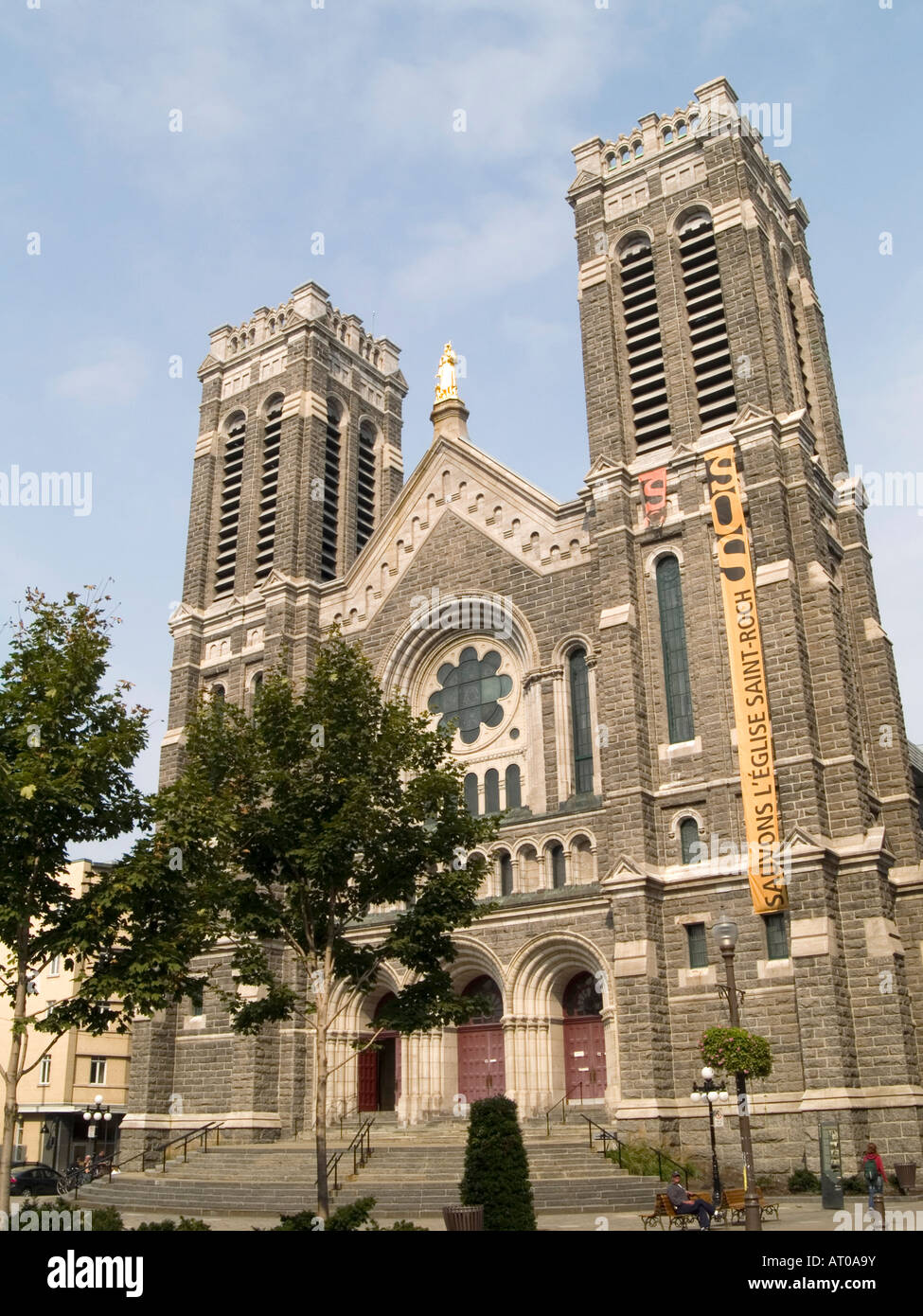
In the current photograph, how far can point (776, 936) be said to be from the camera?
2800 cm

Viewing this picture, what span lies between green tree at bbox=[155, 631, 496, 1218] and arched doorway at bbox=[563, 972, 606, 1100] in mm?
8651

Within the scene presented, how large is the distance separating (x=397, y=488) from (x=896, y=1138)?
103 feet

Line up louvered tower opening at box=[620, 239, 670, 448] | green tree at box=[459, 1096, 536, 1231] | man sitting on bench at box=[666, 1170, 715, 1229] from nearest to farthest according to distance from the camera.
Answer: green tree at box=[459, 1096, 536, 1231] → man sitting on bench at box=[666, 1170, 715, 1229] → louvered tower opening at box=[620, 239, 670, 448]

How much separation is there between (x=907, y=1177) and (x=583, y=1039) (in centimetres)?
899

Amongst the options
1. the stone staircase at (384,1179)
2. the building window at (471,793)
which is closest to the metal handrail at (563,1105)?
the stone staircase at (384,1179)

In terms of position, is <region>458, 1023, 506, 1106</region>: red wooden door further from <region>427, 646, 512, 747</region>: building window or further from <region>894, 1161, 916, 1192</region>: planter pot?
<region>894, 1161, 916, 1192</region>: planter pot

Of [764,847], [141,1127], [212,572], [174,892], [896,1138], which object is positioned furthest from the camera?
[212,572]

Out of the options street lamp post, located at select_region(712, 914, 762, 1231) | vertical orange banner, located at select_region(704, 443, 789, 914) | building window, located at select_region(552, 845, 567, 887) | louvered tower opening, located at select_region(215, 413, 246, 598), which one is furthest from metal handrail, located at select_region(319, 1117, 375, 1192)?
louvered tower opening, located at select_region(215, 413, 246, 598)

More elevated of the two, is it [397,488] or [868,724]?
[397,488]

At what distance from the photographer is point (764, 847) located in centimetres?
2834

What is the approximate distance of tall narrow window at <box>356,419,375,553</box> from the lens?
46.6m

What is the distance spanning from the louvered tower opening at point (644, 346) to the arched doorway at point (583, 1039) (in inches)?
629
